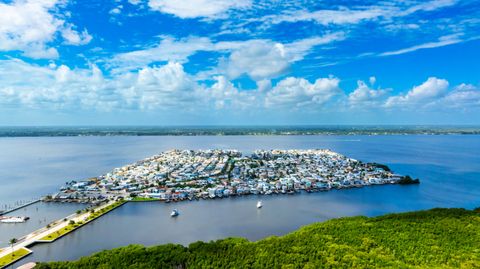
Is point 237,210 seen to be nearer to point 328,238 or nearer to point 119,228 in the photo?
point 119,228

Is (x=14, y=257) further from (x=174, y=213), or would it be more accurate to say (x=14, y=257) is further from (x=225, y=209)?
(x=225, y=209)

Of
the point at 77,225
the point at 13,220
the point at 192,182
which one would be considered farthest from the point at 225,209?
the point at 13,220

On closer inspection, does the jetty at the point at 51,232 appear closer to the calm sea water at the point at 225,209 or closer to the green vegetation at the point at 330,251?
the calm sea water at the point at 225,209

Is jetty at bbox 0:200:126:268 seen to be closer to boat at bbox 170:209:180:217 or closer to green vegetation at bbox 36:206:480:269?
green vegetation at bbox 36:206:480:269

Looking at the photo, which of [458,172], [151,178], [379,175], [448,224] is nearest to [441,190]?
[379,175]

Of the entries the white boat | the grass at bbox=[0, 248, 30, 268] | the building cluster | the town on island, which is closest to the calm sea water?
the grass at bbox=[0, 248, 30, 268]

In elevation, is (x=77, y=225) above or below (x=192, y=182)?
below
